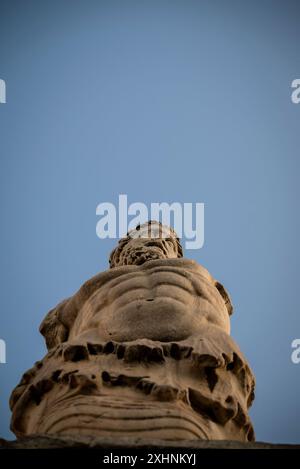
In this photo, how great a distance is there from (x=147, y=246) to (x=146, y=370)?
584cm

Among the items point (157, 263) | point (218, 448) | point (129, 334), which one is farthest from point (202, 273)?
point (218, 448)

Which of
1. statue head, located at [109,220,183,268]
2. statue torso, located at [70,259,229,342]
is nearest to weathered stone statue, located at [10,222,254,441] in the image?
statue torso, located at [70,259,229,342]

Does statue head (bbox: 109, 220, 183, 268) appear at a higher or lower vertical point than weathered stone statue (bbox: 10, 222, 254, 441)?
higher

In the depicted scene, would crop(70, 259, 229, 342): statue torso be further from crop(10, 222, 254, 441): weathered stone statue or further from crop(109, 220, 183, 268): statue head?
crop(109, 220, 183, 268): statue head

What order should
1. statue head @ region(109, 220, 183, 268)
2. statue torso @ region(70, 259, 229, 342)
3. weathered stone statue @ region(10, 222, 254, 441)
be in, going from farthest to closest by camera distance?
statue head @ region(109, 220, 183, 268)
statue torso @ region(70, 259, 229, 342)
weathered stone statue @ region(10, 222, 254, 441)

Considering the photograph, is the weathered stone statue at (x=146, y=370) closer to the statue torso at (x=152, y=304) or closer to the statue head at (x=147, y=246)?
the statue torso at (x=152, y=304)

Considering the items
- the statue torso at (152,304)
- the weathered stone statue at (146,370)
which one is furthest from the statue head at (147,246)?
the weathered stone statue at (146,370)

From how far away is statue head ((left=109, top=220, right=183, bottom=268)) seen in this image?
12625mm

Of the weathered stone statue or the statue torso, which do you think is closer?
the weathered stone statue

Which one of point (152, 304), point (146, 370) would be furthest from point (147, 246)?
Result: point (146, 370)

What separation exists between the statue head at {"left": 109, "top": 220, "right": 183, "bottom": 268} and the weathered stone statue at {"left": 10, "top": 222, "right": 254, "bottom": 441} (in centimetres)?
257

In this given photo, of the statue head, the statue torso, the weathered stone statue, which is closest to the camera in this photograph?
the weathered stone statue
